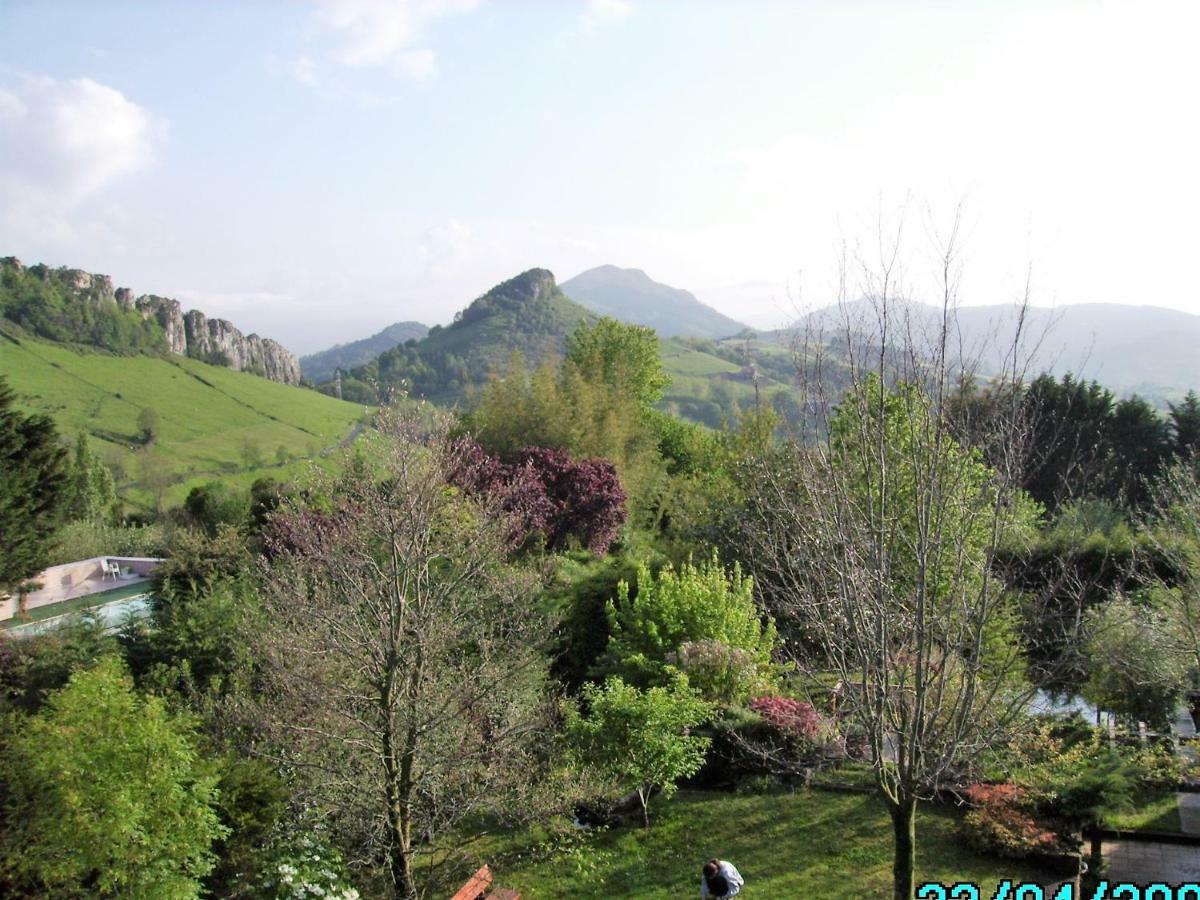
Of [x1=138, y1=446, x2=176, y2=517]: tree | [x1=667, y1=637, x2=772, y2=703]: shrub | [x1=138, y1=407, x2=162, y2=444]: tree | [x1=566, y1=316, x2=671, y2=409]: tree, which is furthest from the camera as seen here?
[x1=138, y1=407, x2=162, y2=444]: tree

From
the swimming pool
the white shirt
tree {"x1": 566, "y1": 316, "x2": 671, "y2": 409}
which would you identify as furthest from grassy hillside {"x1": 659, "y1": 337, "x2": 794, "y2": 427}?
the white shirt

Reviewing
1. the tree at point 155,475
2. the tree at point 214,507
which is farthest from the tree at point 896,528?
the tree at point 155,475

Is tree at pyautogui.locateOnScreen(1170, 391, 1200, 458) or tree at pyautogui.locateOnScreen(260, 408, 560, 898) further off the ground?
tree at pyautogui.locateOnScreen(1170, 391, 1200, 458)

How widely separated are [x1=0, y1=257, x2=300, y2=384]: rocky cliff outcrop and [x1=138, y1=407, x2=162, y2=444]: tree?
27861 millimetres

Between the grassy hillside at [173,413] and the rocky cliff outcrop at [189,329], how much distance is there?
1205 centimetres

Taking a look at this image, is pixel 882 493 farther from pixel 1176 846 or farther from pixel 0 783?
pixel 0 783

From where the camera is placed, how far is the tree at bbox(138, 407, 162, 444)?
5899 centimetres

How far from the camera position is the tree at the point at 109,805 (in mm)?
6422

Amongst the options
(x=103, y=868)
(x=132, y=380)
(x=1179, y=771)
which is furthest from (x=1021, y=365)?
(x=132, y=380)

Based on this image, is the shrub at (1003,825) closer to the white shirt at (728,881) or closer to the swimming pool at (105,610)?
the white shirt at (728,881)

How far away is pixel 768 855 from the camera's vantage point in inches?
357

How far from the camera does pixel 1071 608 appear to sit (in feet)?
56.4

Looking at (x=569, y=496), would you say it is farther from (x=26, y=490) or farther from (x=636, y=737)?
(x=26, y=490)

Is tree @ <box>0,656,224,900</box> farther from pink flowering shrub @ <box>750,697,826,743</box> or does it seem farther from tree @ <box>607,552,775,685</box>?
pink flowering shrub @ <box>750,697,826,743</box>
